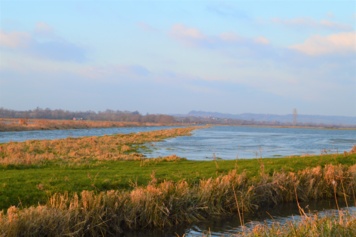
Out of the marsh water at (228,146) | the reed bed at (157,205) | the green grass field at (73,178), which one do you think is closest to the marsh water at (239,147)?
the marsh water at (228,146)

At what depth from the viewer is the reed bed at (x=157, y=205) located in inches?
410

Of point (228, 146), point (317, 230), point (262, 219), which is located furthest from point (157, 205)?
point (228, 146)

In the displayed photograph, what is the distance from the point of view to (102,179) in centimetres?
1574

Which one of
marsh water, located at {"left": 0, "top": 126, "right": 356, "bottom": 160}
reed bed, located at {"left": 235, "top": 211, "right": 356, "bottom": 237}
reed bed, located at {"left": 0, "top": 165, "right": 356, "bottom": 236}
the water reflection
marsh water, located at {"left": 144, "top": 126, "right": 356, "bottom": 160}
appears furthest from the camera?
marsh water, located at {"left": 0, "top": 126, "right": 356, "bottom": 160}

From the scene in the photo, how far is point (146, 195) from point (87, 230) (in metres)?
2.21

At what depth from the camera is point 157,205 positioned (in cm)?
1268

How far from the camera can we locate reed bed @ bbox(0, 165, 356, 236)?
1042 cm

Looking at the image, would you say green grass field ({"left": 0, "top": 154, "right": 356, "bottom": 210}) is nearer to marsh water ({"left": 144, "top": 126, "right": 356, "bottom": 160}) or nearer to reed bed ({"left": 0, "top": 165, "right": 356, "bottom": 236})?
reed bed ({"left": 0, "top": 165, "right": 356, "bottom": 236})

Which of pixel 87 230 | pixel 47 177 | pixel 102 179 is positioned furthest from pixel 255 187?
pixel 47 177

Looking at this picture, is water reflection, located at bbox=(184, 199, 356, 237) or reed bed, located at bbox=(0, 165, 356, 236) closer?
reed bed, located at bbox=(0, 165, 356, 236)

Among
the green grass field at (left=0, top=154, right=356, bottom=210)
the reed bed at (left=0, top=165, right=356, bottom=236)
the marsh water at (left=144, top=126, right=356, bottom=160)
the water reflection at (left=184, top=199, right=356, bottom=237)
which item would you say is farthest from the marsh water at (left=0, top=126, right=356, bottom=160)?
the water reflection at (left=184, top=199, right=356, bottom=237)

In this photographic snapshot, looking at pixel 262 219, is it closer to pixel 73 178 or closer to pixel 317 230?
pixel 317 230

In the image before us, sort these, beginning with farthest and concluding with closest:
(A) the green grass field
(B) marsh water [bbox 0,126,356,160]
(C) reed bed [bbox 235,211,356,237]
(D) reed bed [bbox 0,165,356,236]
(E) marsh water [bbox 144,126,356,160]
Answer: (B) marsh water [bbox 0,126,356,160]
(E) marsh water [bbox 144,126,356,160]
(A) the green grass field
(D) reed bed [bbox 0,165,356,236]
(C) reed bed [bbox 235,211,356,237]

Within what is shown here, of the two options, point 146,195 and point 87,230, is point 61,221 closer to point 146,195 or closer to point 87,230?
point 87,230
